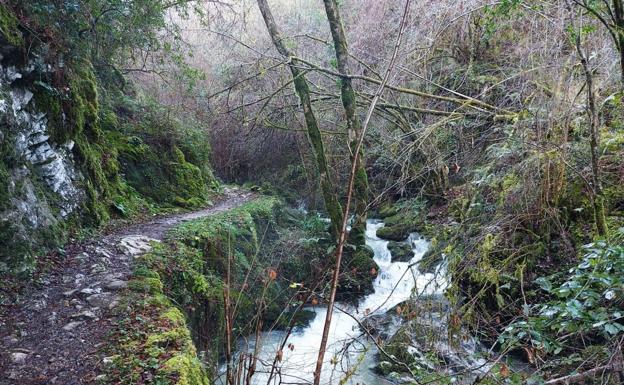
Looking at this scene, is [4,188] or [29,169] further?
[29,169]

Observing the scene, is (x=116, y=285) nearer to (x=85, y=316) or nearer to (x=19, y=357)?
(x=85, y=316)

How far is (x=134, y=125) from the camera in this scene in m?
9.73

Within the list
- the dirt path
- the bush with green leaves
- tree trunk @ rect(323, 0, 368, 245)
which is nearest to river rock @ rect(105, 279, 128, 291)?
the dirt path

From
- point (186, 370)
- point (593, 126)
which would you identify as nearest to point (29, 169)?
point (186, 370)

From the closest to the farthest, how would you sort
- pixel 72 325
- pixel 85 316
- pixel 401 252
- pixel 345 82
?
pixel 72 325 < pixel 85 316 < pixel 345 82 < pixel 401 252

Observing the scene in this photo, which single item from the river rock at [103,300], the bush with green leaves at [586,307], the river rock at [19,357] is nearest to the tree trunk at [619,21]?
the bush with green leaves at [586,307]

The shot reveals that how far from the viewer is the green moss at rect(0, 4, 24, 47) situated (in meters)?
4.95

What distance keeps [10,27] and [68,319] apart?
3.53 metres

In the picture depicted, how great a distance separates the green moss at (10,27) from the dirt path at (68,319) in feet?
7.98

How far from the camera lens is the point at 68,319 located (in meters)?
3.74

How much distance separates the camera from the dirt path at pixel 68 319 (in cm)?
307

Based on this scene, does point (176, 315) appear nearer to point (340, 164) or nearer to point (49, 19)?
point (49, 19)

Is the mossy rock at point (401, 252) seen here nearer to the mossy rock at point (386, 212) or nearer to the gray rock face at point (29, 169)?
the mossy rock at point (386, 212)

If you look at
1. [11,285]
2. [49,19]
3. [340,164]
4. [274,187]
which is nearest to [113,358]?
[11,285]
